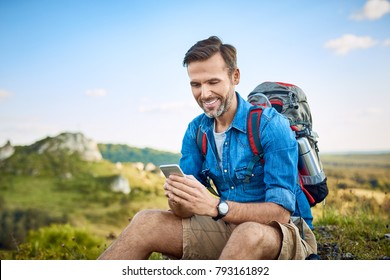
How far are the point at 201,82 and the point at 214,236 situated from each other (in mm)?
1245

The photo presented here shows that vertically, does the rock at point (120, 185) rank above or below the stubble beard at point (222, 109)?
below

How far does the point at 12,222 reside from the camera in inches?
532

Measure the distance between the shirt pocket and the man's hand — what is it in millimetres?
466

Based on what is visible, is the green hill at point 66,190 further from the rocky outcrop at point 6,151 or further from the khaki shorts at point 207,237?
the khaki shorts at point 207,237

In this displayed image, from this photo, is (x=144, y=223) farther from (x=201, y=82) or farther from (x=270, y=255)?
(x=201, y=82)

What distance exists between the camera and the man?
2879 mm

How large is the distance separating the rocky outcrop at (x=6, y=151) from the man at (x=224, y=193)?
54.7ft

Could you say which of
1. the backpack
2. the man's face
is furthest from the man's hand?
the man's face

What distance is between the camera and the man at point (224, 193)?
9.45 ft

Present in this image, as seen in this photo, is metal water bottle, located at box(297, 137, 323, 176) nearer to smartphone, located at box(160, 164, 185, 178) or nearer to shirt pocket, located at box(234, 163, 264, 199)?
shirt pocket, located at box(234, 163, 264, 199)

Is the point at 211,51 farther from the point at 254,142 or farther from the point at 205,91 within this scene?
the point at 254,142

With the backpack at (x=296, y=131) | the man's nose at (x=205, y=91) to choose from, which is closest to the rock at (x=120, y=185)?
the backpack at (x=296, y=131)

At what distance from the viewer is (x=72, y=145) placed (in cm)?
1861
